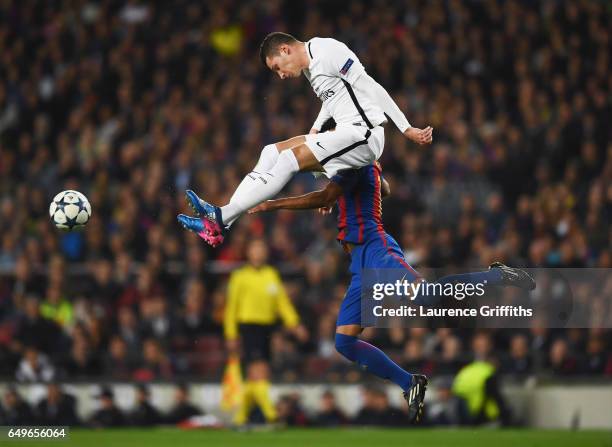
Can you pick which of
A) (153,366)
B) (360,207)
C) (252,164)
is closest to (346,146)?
(360,207)

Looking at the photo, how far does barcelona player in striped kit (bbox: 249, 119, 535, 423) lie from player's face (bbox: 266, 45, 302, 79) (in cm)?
90

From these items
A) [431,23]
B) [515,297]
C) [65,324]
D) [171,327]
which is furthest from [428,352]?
[431,23]

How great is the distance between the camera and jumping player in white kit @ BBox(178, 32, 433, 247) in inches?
368

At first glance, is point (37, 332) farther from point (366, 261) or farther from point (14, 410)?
point (366, 261)

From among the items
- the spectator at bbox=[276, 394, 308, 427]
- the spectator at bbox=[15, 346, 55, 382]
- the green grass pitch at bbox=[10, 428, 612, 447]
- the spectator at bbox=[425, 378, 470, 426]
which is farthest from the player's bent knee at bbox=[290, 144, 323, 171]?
the spectator at bbox=[15, 346, 55, 382]

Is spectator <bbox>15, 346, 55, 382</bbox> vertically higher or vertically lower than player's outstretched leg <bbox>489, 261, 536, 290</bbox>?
lower

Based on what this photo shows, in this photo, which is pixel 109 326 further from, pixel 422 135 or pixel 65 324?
pixel 422 135

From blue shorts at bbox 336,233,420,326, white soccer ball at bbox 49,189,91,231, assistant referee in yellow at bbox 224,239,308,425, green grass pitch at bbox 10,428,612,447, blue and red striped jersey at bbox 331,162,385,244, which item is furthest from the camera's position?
assistant referee in yellow at bbox 224,239,308,425

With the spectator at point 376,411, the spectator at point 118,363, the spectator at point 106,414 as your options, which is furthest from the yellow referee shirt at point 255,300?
the spectator at point 106,414

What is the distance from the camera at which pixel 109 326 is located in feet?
49.0

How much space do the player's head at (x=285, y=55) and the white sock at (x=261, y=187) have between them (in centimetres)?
66

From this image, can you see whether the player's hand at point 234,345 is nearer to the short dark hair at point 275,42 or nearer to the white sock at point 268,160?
the white sock at point 268,160

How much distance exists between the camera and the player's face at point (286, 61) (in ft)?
31.0

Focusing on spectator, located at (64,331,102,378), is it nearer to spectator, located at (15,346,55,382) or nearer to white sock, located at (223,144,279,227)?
spectator, located at (15,346,55,382)
